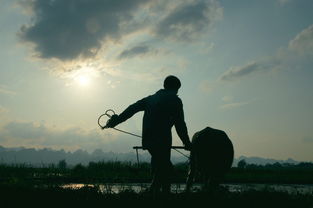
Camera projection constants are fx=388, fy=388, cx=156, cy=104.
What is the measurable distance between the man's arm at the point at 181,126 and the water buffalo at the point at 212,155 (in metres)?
1.40

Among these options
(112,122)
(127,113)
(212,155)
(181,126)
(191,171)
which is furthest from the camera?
(191,171)

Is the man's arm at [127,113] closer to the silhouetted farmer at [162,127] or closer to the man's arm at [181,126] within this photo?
the silhouetted farmer at [162,127]

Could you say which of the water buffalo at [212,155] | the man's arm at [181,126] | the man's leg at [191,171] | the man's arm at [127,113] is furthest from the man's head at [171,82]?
the man's leg at [191,171]

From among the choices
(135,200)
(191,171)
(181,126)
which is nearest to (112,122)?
(181,126)

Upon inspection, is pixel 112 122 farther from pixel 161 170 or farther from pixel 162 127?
pixel 161 170

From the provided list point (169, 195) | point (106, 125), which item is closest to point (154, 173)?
point (169, 195)

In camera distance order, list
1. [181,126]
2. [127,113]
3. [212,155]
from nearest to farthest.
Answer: [181,126]
[127,113]
[212,155]

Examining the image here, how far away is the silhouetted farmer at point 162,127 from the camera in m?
7.13

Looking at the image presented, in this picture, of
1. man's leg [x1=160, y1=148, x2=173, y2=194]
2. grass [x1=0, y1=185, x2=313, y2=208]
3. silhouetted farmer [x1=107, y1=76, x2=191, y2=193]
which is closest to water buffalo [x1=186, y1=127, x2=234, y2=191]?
grass [x1=0, y1=185, x2=313, y2=208]

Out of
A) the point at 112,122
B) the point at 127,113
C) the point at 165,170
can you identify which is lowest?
the point at 165,170

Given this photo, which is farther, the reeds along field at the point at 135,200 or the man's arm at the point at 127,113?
the man's arm at the point at 127,113

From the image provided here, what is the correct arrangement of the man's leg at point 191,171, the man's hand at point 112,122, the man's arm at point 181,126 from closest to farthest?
the man's arm at point 181,126
the man's hand at point 112,122
the man's leg at point 191,171

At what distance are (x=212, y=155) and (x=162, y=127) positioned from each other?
84.3 inches

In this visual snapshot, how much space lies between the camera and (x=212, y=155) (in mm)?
8852
